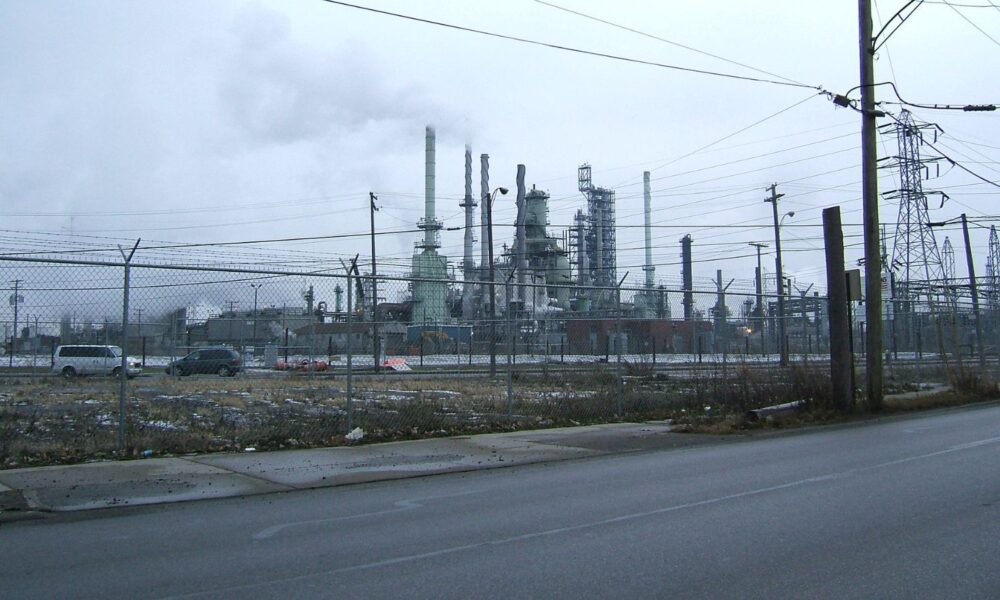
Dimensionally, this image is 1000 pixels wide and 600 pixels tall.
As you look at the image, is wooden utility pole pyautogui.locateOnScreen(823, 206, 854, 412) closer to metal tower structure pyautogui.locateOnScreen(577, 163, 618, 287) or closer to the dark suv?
the dark suv

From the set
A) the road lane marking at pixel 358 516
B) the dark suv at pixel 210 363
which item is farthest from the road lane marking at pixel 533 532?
the dark suv at pixel 210 363

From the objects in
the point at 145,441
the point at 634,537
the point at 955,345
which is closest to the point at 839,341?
the point at 955,345

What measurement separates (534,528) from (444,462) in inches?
168

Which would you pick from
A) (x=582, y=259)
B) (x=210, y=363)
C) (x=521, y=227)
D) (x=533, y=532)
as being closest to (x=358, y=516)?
(x=533, y=532)

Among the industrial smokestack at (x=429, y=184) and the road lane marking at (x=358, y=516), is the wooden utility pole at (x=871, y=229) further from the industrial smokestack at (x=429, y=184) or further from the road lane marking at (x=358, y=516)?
the industrial smokestack at (x=429, y=184)

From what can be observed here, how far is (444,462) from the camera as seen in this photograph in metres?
11.2

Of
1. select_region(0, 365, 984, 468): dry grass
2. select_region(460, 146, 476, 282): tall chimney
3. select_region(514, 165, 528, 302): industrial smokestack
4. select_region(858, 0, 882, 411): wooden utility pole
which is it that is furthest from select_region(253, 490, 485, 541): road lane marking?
select_region(460, 146, 476, 282): tall chimney

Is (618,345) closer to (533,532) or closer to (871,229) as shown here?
(871,229)

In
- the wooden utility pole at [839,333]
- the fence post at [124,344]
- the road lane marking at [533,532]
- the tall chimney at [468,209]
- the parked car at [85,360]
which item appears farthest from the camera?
the tall chimney at [468,209]

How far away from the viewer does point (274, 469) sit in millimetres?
10430

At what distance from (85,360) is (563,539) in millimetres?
16856

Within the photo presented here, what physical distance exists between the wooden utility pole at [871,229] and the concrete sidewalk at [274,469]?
6532 mm

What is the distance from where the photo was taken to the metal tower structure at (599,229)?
80.6 metres

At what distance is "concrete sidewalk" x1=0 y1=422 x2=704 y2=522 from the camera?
8.66 metres
